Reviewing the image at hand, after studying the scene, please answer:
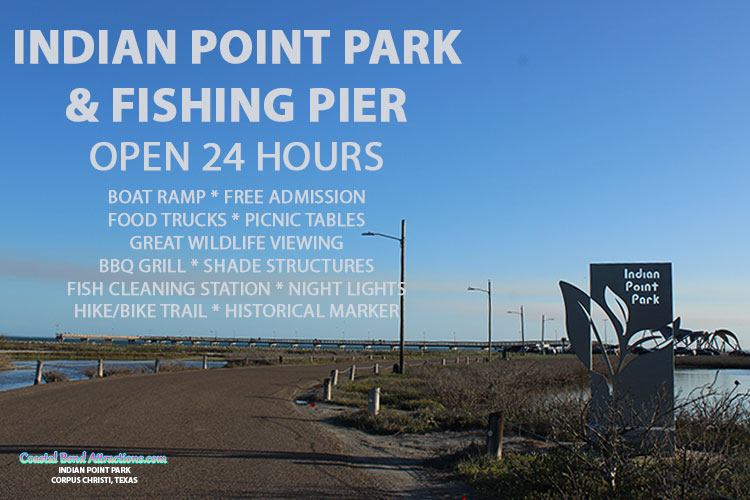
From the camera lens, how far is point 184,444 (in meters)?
12.7

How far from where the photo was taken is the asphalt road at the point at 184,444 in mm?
9133

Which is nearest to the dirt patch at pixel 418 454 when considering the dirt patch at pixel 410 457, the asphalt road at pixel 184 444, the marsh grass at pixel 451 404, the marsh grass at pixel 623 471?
the dirt patch at pixel 410 457

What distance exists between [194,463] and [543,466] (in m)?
5.50

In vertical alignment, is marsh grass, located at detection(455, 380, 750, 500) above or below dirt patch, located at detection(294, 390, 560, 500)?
above

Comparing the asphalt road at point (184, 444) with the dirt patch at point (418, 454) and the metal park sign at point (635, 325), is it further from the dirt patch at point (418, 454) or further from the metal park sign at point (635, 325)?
the metal park sign at point (635, 325)

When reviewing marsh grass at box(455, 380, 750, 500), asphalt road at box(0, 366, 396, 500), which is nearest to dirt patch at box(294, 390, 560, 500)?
asphalt road at box(0, 366, 396, 500)

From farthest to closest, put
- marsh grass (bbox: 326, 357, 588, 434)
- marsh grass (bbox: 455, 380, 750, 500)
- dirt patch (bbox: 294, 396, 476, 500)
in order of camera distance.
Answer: marsh grass (bbox: 326, 357, 588, 434)
dirt patch (bbox: 294, 396, 476, 500)
marsh grass (bbox: 455, 380, 750, 500)

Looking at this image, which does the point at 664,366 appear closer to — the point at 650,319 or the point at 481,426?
the point at 650,319

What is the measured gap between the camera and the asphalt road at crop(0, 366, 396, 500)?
913cm

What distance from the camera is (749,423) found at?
1270 cm

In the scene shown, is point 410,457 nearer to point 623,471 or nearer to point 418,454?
point 418,454

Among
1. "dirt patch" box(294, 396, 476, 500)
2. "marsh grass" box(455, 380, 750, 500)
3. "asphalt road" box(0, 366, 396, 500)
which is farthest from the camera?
"dirt patch" box(294, 396, 476, 500)

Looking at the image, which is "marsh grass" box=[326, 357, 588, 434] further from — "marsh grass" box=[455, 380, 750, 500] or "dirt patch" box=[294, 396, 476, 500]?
"marsh grass" box=[455, 380, 750, 500]

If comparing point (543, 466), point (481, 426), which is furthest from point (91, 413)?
point (543, 466)
